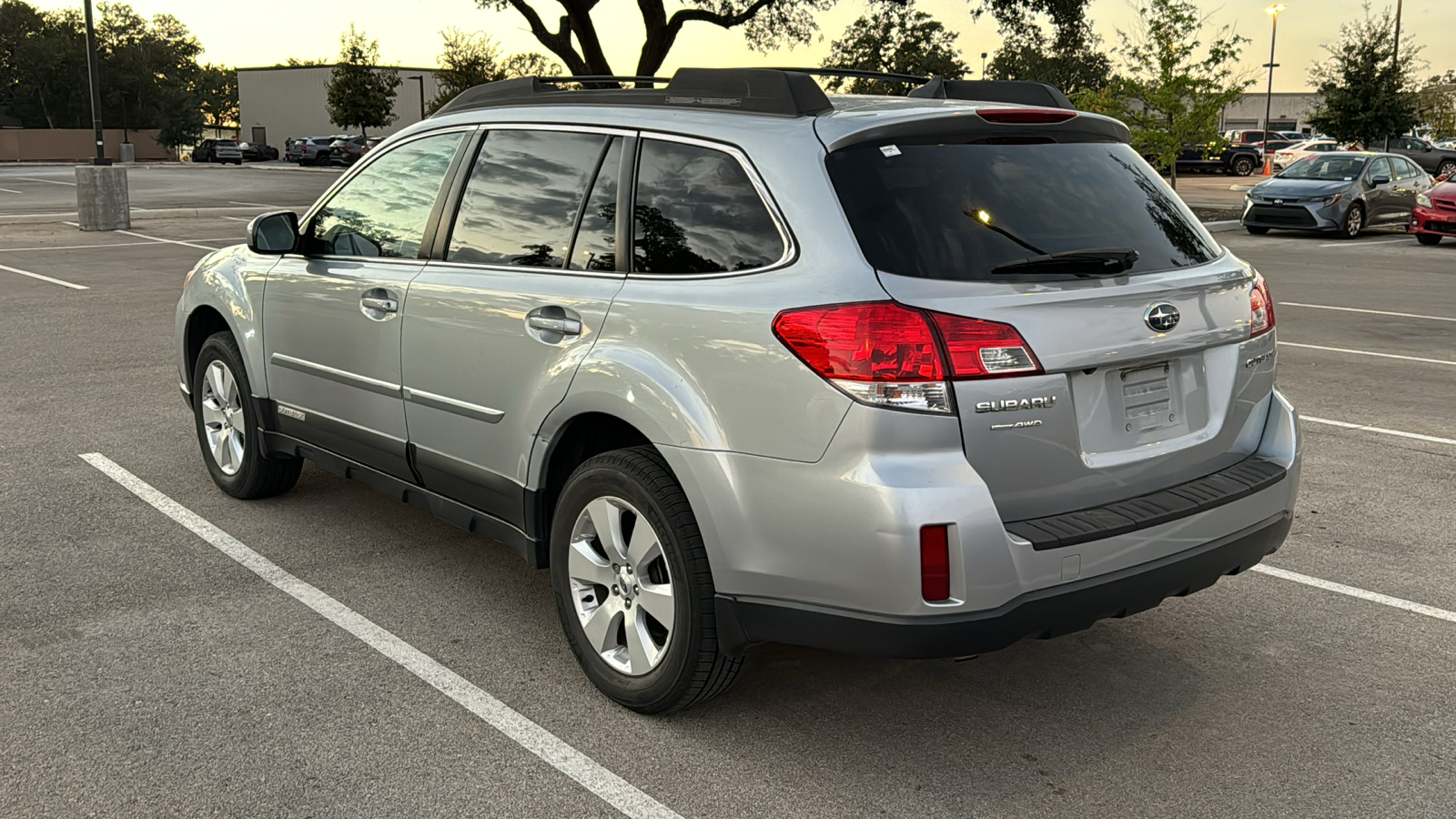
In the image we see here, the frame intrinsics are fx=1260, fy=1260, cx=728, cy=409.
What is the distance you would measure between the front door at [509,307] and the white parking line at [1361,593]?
295 cm

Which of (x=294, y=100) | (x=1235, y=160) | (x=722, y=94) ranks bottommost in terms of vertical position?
(x=722, y=94)

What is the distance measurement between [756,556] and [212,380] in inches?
142

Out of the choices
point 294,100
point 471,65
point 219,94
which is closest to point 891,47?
→ point 471,65

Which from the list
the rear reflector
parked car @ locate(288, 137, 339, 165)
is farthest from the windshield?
parked car @ locate(288, 137, 339, 165)

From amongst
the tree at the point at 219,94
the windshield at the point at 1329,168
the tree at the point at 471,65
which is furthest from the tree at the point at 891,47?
the tree at the point at 219,94

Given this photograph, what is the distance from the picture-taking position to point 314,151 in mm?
61625

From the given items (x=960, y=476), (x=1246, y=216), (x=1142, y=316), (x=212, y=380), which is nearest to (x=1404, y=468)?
(x=1142, y=316)

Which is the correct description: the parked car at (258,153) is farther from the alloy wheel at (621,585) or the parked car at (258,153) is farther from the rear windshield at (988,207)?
the rear windshield at (988,207)

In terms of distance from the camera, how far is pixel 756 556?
321 cm

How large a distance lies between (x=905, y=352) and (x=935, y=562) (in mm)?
503

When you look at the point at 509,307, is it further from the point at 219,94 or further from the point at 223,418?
the point at 219,94

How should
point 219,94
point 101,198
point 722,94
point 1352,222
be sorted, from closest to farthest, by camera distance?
point 722,94, point 101,198, point 1352,222, point 219,94

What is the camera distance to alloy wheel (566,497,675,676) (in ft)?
11.5

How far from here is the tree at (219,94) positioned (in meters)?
134
